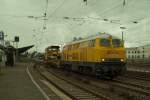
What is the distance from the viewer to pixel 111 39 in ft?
86.5

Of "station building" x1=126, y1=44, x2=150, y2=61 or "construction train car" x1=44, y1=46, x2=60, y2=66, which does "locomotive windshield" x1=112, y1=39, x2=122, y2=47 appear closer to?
"construction train car" x1=44, y1=46, x2=60, y2=66

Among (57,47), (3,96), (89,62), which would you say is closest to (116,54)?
(89,62)

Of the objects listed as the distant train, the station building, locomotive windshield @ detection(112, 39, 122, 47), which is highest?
the station building

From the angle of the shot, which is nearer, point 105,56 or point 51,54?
point 105,56

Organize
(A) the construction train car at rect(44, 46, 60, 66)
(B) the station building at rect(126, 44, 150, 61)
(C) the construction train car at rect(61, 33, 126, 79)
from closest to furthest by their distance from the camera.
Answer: (C) the construction train car at rect(61, 33, 126, 79)
(A) the construction train car at rect(44, 46, 60, 66)
(B) the station building at rect(126, 44, 150, 61)

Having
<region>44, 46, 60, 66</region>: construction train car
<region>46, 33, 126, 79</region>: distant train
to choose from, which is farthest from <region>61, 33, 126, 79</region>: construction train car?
<region>44, 46, 60, 66</region>: construction train car

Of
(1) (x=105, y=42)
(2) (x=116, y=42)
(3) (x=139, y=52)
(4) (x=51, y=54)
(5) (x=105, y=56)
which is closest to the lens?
(5) (x=105, y=56)

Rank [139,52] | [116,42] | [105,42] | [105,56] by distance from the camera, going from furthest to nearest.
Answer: [139,52] < [116,42] < [105,42] < [105,56]

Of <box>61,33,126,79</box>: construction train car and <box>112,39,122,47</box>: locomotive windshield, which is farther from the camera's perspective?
<box>112,39,122,47</box>: locomotive windshield

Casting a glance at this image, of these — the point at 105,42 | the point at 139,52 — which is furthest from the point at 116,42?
the point at 139,52

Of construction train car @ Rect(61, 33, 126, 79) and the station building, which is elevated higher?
the station building

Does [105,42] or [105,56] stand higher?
[105,42]

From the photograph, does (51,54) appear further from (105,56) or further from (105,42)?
(105,56)

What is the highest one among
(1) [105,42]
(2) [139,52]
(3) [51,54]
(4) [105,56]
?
(2) [139,52]
